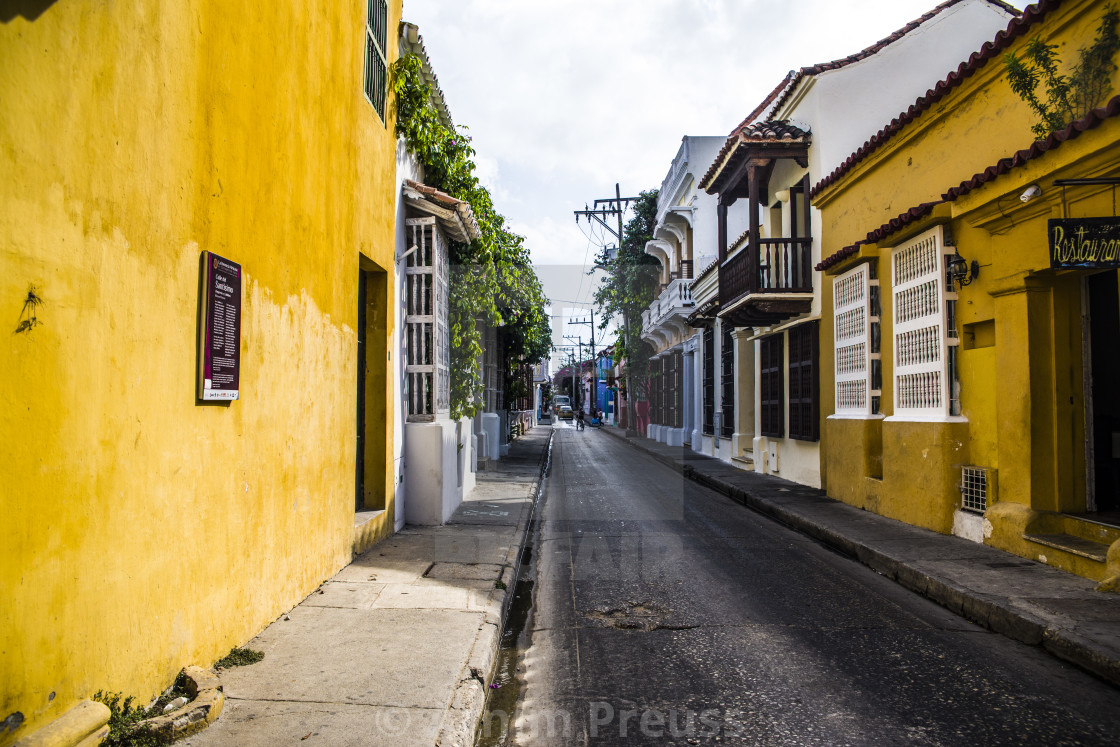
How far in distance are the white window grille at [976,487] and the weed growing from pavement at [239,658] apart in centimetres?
694

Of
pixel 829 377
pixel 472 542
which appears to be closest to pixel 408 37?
pixel 472 542

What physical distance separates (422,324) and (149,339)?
5.59 m

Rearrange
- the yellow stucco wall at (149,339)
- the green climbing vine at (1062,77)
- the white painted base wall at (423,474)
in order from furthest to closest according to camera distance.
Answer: the white painted base wall at (423,474) → the green climbing vine at (1062,77) → the yellow stucco wall at (149,339)

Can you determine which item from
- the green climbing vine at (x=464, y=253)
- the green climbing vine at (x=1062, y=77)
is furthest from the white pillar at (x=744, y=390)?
the green climbing vine at (x=1062, y=77)

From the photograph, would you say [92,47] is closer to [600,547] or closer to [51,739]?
[51,739]

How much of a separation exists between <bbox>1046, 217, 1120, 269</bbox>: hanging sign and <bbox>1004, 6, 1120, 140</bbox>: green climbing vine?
1.83 m

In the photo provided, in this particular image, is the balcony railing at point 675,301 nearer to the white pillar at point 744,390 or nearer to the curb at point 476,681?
the white pillar at point 744,390

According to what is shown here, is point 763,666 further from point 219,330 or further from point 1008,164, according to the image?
point 1008,164

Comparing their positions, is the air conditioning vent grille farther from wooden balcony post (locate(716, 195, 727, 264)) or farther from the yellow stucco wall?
wooden balcony post (locate(716, 195, 727, 264))

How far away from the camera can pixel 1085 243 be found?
5.38 metres

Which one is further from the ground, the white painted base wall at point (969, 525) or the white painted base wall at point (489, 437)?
the white painted base wall at point (489, 437)

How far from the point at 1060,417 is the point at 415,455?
670 centimetres

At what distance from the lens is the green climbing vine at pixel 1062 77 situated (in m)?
6.34

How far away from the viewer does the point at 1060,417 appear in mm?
7043
